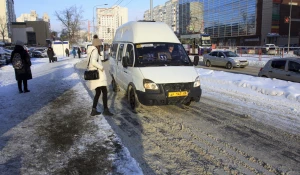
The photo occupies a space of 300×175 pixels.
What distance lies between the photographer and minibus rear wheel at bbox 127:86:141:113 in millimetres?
7385

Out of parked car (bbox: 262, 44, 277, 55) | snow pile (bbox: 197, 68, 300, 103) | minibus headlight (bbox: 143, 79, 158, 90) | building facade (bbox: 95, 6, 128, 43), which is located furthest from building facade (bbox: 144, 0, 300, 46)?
minibus headlight (bbox: 143, 79, 158, 90)

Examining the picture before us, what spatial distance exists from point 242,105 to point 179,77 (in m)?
2.50

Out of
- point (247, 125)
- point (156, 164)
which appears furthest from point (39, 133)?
point (247, 125)

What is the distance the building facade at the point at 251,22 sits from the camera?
231 feet

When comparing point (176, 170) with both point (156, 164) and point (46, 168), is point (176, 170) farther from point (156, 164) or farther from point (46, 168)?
point (46, 168)

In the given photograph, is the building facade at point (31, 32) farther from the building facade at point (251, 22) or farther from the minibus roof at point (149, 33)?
the minibus roof at point (149, 33)

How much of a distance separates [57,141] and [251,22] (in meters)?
75.7

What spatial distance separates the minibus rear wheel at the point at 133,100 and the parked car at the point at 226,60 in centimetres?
1670

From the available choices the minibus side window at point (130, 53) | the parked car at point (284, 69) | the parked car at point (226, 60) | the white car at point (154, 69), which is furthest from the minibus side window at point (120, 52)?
the parked car at point (226, 60)

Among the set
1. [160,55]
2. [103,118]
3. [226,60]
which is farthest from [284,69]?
[226,60]

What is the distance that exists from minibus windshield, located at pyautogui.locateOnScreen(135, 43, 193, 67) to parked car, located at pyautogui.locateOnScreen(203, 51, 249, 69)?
1563cm

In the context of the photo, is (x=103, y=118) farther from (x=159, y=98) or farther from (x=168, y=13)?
(x=168, y=13)

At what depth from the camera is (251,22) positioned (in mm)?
72562

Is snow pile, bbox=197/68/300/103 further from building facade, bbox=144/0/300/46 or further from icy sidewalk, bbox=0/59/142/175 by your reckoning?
building facade, bbox=144/0/300/46
